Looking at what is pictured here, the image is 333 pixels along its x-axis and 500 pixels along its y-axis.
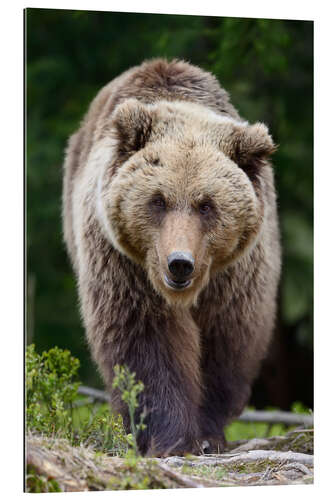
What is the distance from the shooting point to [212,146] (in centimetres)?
580

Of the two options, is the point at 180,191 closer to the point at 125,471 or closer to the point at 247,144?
the point at 247,144

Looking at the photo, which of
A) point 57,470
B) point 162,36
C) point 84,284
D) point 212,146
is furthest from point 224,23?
point 57,470

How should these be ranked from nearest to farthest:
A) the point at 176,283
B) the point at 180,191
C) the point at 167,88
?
the point at 176,283 < the point at 180,191 < the point at 167,88

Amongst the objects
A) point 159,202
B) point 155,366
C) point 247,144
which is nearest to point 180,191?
point 159,202

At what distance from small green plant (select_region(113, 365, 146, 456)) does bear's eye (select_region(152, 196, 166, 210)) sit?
98 cm

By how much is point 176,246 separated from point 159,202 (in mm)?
366

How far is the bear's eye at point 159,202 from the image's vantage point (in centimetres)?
558

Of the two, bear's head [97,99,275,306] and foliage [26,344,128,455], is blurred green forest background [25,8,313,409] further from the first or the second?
bear's head [97,99,275,306]

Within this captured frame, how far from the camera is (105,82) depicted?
830cm

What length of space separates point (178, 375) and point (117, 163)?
142cm

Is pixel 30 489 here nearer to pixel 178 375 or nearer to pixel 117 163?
pixel 178 375

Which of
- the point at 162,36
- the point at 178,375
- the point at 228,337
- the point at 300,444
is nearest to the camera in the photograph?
the point at 178,375

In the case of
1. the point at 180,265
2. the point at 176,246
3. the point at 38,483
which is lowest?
the point at 38,483

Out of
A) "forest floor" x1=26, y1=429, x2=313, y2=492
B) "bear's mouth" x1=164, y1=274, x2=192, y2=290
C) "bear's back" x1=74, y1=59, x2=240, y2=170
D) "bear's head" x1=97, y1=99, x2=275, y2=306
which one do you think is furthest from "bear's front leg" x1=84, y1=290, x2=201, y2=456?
"bear's back" x1=74, y1=59, x2=240, y2=170
